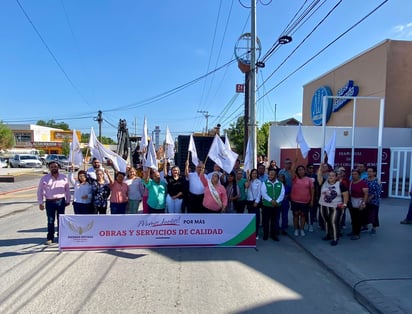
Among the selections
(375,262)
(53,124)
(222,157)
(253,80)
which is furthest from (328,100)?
(53,124)

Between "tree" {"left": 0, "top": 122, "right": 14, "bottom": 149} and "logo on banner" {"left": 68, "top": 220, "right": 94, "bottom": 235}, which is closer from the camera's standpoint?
"logo on banner" {"left": 68, "top": 220, "right": 94, "bottom": 235}

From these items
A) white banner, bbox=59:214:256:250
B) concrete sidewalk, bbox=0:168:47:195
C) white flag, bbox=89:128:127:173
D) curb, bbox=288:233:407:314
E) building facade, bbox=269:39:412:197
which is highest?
building facade, bbox=269:39:412:197

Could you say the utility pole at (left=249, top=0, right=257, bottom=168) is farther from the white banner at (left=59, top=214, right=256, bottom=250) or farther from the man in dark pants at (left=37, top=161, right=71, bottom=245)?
the man in dark pants at (left=37, top=161, right=71, bottom=245)

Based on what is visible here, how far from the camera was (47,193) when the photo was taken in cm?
639

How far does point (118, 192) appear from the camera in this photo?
6648mm

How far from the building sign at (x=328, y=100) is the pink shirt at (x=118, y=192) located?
18009 mm

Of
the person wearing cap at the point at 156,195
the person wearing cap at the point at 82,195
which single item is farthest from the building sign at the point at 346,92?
the person wearing cap at the point at 82,195

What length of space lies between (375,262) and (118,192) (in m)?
5.31

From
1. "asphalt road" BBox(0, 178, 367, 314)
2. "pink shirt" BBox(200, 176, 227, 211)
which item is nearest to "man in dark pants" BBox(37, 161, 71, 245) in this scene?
"asphalt road" BBox(0, 178, 367, 314)

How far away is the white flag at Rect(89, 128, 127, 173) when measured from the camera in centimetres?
766

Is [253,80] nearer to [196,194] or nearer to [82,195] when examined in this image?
[196,194]

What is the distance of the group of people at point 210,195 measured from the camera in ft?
Answer: 21.4

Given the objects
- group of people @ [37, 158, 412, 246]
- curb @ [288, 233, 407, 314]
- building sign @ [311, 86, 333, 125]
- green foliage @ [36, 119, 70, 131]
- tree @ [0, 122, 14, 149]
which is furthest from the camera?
green foliage @ [36, 119, 70, 131]

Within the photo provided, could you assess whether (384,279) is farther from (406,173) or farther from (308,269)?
(406,173)
